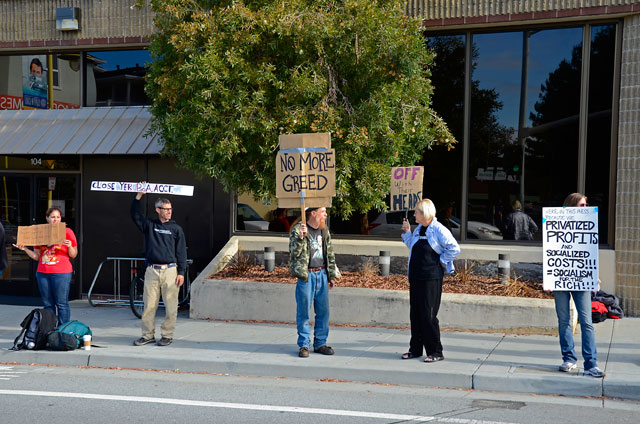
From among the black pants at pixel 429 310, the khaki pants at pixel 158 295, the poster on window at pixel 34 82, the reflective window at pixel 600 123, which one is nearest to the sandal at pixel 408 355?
the black pants at pixel 429 310

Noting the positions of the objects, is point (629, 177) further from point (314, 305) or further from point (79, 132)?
point (79, 132)

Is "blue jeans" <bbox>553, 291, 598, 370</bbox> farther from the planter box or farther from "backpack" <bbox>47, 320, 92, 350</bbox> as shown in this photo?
"backpack" <bbox>47, 320, 92, 350</bbox>

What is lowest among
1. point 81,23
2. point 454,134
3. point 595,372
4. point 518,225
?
point 595,372

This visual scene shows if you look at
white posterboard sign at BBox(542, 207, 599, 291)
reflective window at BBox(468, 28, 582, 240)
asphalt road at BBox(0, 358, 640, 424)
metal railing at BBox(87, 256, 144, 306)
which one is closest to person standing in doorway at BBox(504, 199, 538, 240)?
reflective window at BBox(468, 28, 582, 240)

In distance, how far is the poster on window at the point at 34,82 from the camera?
13.6m

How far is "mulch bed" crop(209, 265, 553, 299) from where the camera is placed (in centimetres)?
988

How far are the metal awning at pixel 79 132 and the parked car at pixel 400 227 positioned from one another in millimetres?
4044

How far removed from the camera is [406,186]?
8.52 meters

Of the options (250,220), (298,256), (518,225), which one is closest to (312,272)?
(298,256)

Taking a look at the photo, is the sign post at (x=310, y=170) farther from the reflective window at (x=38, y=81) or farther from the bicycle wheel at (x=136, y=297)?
the reflective window at (x=38, y=81)

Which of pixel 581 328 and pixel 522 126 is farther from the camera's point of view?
pixel 522 126

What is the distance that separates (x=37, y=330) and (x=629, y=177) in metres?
8.64

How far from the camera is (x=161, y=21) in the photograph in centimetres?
940

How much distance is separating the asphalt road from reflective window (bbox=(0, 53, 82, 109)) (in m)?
7.44
